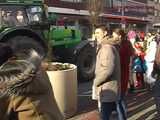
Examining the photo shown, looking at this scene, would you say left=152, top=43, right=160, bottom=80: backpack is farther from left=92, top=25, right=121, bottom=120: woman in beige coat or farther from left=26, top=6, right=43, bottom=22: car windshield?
left=26, top=6, right=43, bottom=22: car windshield

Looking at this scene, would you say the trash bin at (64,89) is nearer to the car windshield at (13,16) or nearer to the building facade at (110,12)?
the car windshield at (13,16)

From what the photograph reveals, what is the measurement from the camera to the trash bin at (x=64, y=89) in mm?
8680

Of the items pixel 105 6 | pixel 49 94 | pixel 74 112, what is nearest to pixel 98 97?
pixel 74 112

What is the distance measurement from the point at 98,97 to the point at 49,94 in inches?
138

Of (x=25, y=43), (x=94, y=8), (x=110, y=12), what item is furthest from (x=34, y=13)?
(x=110, y=12)

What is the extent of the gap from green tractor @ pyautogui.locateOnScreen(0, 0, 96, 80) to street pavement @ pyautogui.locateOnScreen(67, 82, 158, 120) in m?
1.47

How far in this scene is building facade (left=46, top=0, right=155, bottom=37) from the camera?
136 feet

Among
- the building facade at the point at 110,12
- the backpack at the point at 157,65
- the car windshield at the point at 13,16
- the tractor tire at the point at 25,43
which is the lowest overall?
the building facade at the point at 110,12

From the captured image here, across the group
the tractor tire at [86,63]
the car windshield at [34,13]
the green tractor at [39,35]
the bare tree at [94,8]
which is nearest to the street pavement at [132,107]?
the green tractor at [39,35]

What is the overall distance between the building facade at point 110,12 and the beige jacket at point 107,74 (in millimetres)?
23270

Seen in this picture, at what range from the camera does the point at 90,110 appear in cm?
945

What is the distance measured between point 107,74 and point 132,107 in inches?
146

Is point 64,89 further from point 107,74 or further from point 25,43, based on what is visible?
point 25,43

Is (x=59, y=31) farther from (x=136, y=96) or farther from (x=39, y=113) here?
(x=39, y=113)
